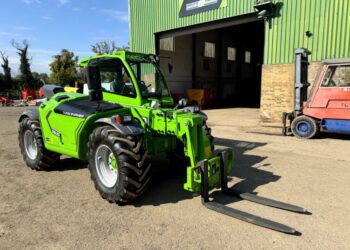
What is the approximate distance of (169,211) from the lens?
175 inches

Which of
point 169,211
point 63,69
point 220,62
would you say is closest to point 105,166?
point 169,211

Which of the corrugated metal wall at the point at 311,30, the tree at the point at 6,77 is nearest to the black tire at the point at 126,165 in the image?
the corrugated metal wall at the point at 311,30

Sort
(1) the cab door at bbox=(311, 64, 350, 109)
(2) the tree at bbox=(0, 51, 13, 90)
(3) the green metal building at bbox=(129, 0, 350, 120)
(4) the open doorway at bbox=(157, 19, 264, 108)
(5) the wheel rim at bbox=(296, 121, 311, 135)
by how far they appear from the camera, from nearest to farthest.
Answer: (1) the cab door at bbox=(311, 64, 350, 109), (5) the wheel rim at bbox=(296, 121, 311, 135), (3) the green metal building at bbox=(129, 0, 350, 120), (4) the open doorway at bbox=(157, 19, 264, 108), (2) the tree at bbox=(0, 51, 13, 90)

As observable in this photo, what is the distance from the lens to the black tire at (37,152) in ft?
20.6

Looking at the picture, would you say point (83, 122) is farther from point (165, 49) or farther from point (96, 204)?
point (165, 49)

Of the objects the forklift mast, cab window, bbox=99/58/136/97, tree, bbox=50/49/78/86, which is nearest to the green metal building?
cab window, bbox=99/58/136/97

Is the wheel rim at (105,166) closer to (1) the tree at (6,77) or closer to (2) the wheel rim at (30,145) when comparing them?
(2) the wheel rim at (30,145)

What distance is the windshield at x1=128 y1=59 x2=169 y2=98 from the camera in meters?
5.51

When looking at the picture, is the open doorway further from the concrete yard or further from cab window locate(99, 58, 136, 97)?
the concrete yard

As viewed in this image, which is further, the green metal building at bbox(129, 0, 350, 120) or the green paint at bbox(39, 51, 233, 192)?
the green metal building at bbox(129, 0, 350, 120)

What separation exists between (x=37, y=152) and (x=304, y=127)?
8.23 m

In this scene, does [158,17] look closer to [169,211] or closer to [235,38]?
[235,38]

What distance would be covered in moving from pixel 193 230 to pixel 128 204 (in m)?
1.25

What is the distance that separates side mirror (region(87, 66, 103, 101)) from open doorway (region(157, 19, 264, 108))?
17.4m
